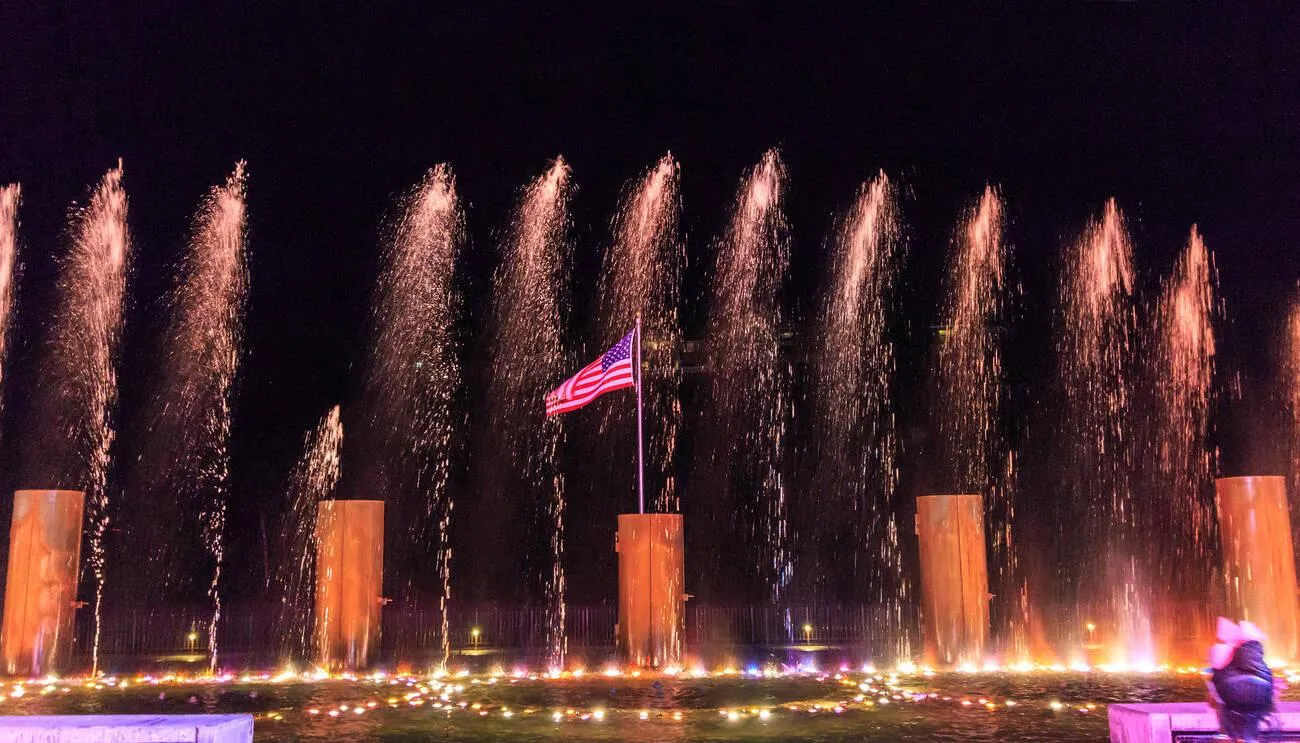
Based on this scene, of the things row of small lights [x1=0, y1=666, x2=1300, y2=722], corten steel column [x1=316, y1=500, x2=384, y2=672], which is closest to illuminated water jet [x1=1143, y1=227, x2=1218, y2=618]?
row of small lights [x1=0, y1=666, x2=1300, y2=722]

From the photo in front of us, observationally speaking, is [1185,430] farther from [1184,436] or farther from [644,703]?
[644,703]

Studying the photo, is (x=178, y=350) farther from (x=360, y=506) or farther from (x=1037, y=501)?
(x=1037, y=501)

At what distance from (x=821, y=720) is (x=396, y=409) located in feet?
88.0

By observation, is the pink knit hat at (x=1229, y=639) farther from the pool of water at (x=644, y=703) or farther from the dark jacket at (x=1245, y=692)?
the pool of water at (x=644, y=703)

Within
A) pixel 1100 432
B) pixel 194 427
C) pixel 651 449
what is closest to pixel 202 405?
pixel 194 427

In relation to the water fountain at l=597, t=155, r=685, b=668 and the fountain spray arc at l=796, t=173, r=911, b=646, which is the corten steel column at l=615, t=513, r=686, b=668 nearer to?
the water fountain at l=597, t=155, r=685, b=668

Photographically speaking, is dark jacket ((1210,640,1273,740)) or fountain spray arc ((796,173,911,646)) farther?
fountain spray arc ((796,173,911,646))

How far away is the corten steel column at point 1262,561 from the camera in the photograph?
15.5m

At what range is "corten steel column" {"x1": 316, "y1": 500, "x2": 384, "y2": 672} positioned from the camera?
617 inches

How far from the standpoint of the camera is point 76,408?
107 ft

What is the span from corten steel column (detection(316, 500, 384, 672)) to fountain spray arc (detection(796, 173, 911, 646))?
55.9 ft

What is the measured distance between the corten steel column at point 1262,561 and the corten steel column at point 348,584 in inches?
523

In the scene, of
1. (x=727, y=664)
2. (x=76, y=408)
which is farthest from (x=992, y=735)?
(x=76, y=408)

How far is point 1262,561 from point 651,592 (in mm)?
9351
